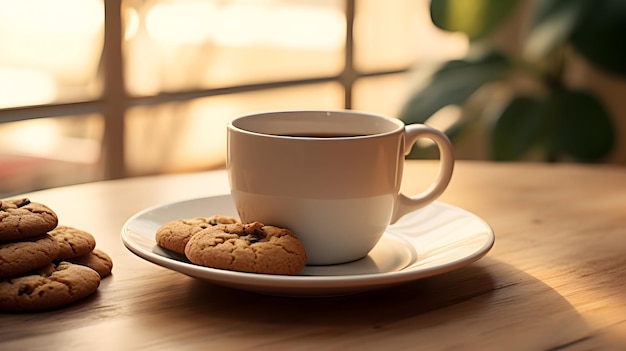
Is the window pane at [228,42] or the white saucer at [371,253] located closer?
the white saucer at [371,253]

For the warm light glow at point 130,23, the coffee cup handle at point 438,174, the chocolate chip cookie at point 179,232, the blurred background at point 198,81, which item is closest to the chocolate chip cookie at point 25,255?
the chocolate chip cookie at point 179,232

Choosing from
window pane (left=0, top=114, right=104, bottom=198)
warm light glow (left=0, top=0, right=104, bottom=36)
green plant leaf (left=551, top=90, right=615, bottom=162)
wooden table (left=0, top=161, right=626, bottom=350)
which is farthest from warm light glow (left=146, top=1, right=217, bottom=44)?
wooden table (left=0, top=161, right=626, bottom=350)

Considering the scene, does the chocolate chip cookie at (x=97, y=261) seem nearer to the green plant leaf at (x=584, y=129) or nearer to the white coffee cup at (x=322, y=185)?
the white coffee cup at (x=322, y=185)

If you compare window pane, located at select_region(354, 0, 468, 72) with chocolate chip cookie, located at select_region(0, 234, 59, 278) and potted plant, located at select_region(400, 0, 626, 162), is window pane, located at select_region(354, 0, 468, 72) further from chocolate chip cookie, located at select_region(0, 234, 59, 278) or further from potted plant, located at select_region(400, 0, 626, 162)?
chocolate chip cookie, located at select_region(0, 234, 59, 278)

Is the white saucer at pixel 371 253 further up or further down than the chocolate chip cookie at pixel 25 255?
further down

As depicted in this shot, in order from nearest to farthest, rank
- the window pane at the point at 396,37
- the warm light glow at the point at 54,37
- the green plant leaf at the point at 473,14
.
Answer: the warm light glow at the point at 54,37 < the green plant leaf at the point at 473,14 < the window pane at the point at 396,37

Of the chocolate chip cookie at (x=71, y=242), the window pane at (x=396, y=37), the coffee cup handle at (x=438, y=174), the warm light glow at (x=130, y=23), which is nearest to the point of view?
the chocolate chip cookie at (x=71, y=242)

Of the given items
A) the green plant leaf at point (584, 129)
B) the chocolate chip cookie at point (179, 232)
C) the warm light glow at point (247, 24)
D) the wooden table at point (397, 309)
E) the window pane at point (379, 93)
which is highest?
the chocolate chip cookie at point (179, 232)

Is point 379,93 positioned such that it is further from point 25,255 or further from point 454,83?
point 25,255
